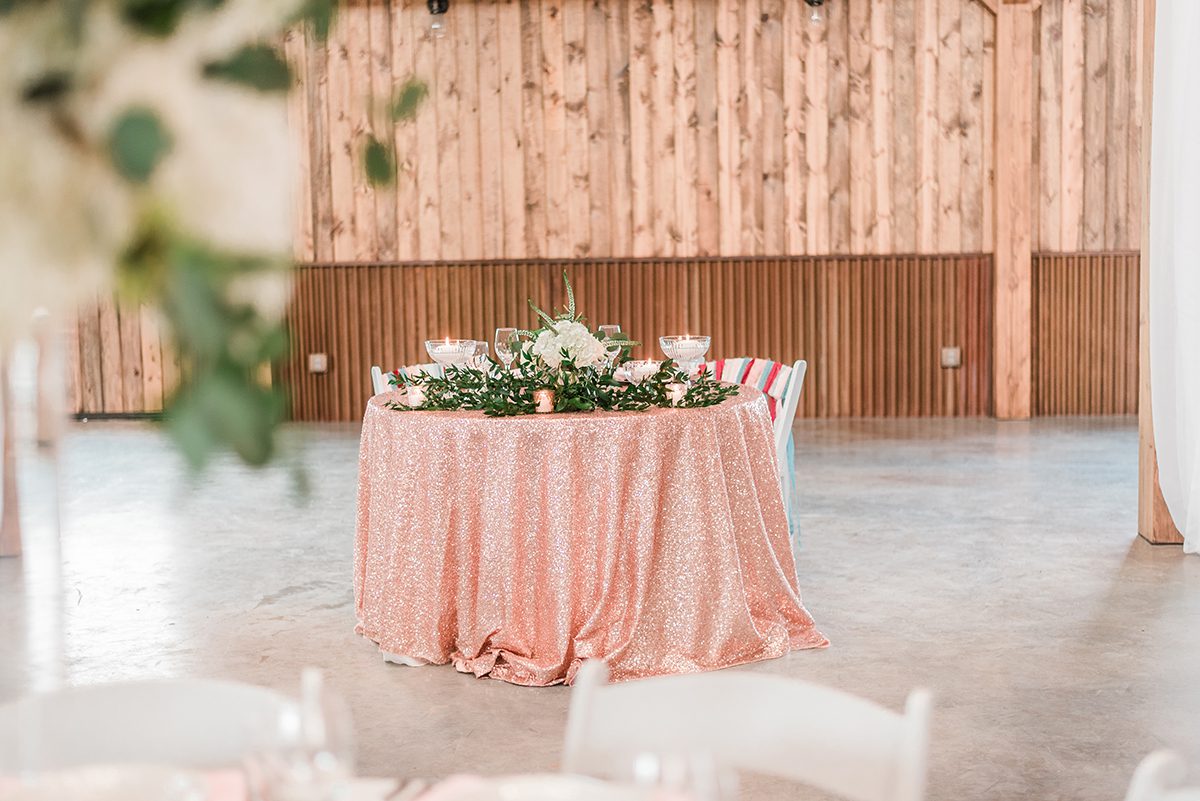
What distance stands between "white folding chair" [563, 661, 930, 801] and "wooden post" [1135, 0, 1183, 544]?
14.5 feet

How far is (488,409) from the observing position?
3.93 metres

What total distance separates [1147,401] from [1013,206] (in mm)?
4162

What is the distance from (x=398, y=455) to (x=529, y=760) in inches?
44.1

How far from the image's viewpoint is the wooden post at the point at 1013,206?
9398mm

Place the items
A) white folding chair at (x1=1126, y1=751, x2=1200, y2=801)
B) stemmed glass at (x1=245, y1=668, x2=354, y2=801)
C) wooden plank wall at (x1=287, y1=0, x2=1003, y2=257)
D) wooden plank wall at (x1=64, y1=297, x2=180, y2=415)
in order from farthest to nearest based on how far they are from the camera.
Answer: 1. wooden plank wall at (x1=64, y1=297, x2=180, y2=415)
2. wooden plank wall at (x1=287, y1=0, x2=1003, y2=257)
3. white folding chair at (x1=1126, y1=751, x2=1200, y2=801)
4. stemmed glass at (x1=245, y1=668, x2=354, y2=801)

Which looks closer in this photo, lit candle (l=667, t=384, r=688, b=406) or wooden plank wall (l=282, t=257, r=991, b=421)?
lit candle (l=667, t=384, r=688, b=406)

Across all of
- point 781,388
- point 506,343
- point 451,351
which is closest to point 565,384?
point 506,343

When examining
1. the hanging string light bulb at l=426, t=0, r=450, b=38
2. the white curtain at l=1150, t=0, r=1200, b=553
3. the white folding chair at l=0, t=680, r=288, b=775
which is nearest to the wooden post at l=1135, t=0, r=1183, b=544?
the white curtain at l=1150, t=0, r=1200, b=553

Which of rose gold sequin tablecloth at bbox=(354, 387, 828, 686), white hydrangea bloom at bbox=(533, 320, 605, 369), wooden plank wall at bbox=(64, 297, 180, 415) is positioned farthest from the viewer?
wooden plank wall at bbox=(64, 297, 180, 415)

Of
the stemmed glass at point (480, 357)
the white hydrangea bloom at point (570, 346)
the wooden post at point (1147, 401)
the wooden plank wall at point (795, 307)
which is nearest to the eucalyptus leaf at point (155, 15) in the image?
the white hydrangea bloom at point (570, 346)

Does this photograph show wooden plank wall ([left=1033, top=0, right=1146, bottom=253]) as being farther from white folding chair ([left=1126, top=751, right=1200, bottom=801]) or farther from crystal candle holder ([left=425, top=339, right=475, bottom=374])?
white folding chair ([left=1126, top=751, right=1200, bottom=801])

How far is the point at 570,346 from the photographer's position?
404cm

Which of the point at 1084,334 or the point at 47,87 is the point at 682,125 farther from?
the point at 47,87

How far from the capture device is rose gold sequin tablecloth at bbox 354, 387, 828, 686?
3781 millimetres
